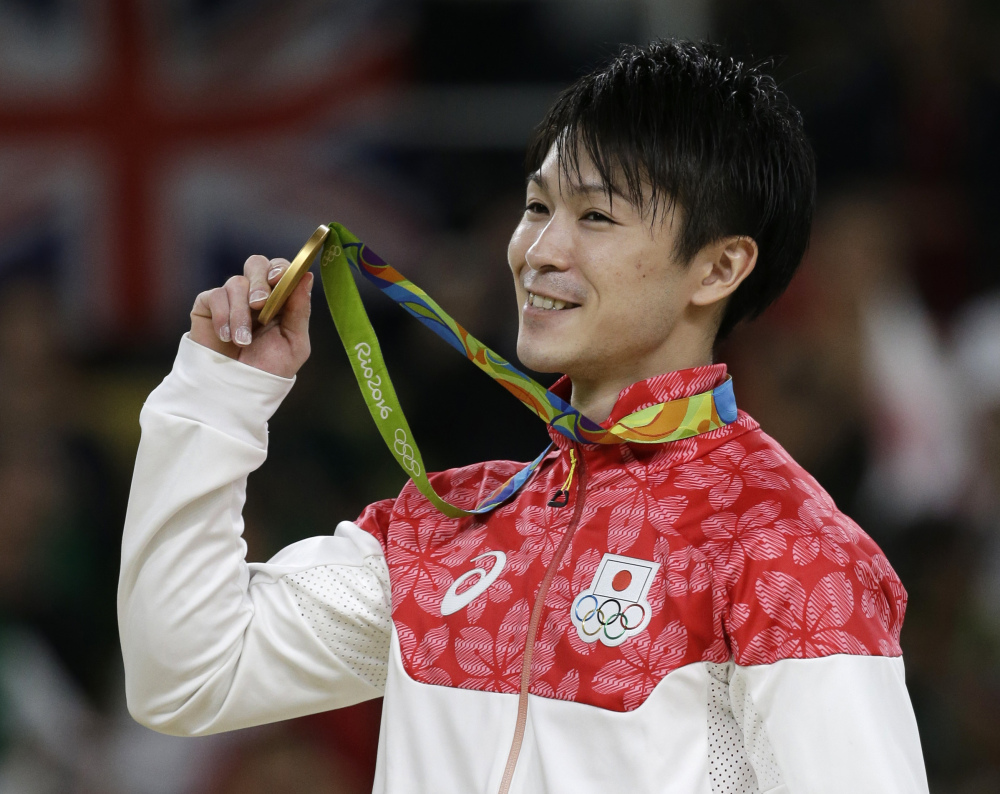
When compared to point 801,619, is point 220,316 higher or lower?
higher

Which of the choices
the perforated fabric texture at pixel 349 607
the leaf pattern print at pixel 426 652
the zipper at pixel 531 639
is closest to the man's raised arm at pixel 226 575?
the perforated fabric texture at pixel 349 607

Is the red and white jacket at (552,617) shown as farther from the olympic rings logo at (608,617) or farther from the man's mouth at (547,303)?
the man's mouth at (547,303)

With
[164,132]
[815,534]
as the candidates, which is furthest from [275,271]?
[164,132]

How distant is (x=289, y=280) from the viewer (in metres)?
1.82

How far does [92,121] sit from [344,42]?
946 mm

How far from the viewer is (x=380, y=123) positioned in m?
4.99

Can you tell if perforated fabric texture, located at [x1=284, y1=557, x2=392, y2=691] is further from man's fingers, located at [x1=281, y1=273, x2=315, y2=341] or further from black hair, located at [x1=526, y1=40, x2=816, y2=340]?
black hair, located at [x1=526, y1=40, x2=816, y2=340]

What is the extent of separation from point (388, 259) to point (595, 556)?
3.17 metres

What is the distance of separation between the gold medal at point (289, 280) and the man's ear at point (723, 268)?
53 centimetres

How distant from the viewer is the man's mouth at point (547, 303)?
1871 mm

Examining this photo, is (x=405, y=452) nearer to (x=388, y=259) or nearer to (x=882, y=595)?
(x=882, y=595)

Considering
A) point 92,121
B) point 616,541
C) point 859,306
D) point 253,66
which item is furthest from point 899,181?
point 616,541

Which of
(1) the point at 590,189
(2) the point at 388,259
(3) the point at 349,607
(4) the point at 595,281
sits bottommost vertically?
(2) the point at 388,259

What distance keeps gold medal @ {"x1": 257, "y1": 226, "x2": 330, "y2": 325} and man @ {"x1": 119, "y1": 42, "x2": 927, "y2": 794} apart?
0.11 ft
